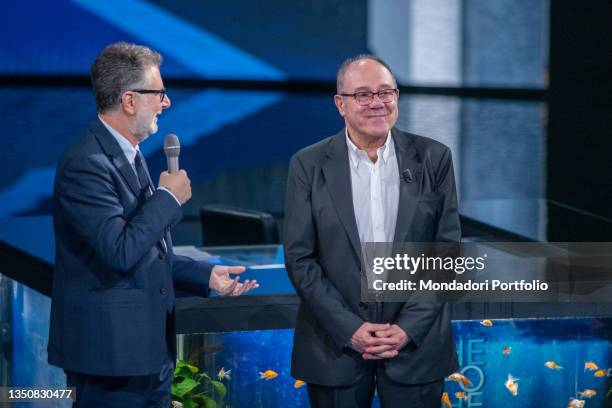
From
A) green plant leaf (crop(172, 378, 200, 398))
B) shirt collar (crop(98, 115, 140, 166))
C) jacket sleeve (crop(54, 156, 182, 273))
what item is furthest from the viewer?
green plant leaf (crop(172, 378, 200, 398))

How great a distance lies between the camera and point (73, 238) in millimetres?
2211

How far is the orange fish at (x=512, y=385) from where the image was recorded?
3.04m

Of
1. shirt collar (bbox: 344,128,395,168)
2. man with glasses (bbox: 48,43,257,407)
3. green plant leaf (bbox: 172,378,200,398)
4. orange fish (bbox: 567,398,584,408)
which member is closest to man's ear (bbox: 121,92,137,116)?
man with glasses (bbox: 48,43,257,407)

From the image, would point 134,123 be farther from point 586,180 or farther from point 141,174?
point 586,180

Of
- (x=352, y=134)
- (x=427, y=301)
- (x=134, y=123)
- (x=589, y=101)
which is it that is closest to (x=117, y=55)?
(x=134, y=123)

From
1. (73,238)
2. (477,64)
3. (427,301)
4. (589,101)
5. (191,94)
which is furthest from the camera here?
(477,64)

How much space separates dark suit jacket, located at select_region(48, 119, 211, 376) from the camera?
2150 millimetres

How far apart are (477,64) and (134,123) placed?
231 inches

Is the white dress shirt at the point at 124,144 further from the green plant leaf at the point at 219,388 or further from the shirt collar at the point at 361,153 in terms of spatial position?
the green plant leaf at the point at 219,388

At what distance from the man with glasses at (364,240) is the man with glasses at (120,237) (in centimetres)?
33

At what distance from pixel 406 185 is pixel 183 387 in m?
0.88

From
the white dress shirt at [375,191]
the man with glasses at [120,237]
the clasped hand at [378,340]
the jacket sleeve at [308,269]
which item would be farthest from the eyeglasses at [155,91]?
the clasped hand at [378,340]

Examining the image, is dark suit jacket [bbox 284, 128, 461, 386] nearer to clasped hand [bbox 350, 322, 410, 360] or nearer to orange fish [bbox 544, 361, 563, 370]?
clasped hand [bbox 350, 322, 410, 360]

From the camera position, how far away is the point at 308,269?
7.74 feet
